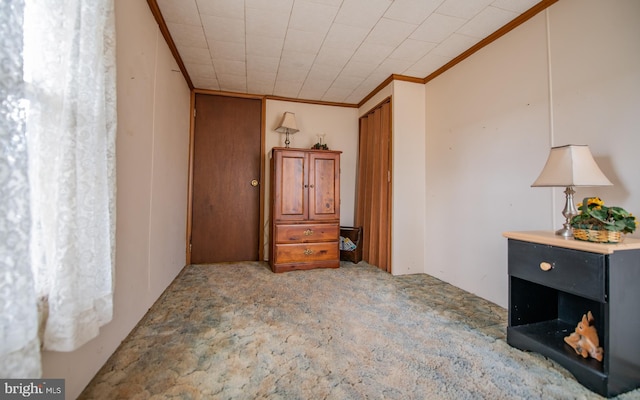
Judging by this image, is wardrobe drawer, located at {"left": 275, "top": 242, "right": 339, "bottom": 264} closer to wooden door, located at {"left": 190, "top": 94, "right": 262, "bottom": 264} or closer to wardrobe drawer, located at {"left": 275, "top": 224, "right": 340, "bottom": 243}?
wardrobe drawer, located at {"left": 275, "top": 224, "right": 340, "bottom": 243}

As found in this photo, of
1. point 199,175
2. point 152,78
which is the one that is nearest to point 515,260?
point 152,78

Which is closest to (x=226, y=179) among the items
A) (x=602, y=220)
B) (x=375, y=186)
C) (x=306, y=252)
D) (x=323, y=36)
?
(x=306, y=252)

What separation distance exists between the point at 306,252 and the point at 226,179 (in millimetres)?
1471

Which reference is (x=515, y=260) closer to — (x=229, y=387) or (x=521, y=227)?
(x=521, y=227)

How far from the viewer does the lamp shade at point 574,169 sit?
4.42ft

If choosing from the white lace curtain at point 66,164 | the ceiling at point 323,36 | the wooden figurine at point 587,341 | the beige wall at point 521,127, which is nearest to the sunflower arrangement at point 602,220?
the beige wall at point 521,127

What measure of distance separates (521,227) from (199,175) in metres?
3.49

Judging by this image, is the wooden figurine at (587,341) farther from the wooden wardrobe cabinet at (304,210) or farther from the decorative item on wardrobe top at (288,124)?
the decorative item on wardrobe top at (288,124)

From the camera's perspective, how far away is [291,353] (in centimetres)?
146

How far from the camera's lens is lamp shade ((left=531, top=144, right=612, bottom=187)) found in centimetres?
135

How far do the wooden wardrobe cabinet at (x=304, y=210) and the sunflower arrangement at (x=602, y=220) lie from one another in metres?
2.29

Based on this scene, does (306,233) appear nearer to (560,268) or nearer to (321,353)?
(321,353)

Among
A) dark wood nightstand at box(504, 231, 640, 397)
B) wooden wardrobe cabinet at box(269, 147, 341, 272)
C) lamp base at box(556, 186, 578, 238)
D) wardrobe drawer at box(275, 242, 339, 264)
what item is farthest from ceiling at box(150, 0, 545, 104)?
wardrobe drawer at box(275, 242, 339, 264)

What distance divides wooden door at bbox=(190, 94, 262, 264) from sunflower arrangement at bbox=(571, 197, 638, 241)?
3.17 metres
